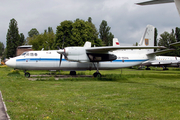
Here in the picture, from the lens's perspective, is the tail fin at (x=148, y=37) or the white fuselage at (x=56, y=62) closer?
the white fuselage at (x=56, y=62)

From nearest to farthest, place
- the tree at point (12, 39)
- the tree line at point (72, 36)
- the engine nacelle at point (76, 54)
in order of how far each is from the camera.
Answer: the engine nacelle at point (76, 54) < the tree line at point (72, 36) < the tree at point (12, 39)

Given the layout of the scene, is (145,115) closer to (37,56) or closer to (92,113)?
(92,113)

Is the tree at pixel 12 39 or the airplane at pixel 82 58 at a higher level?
the tree at pixel 12 39

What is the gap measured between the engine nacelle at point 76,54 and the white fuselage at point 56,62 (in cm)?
277

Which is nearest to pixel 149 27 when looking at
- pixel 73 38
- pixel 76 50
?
pixel 76 50

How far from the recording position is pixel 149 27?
2330 cm

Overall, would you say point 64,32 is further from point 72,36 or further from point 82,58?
point 82,58

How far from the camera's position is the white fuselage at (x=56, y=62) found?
1848cm

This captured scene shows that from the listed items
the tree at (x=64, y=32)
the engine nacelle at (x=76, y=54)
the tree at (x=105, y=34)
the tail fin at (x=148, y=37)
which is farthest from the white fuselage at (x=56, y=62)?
the tree at (x=105, y=34)

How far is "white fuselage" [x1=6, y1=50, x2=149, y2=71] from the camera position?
1848 cm

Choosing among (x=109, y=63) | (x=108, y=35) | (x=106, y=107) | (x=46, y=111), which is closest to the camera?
(x=46, y=111)

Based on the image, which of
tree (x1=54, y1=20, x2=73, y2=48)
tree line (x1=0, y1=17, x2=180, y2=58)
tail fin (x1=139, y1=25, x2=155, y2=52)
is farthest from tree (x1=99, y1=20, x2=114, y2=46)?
tail fin (x1=139, y1=25, x2=155, y2=52)

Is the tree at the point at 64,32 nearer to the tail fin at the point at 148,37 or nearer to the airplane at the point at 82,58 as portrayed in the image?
the airplane at the point at 82,58

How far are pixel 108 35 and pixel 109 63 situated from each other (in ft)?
204
